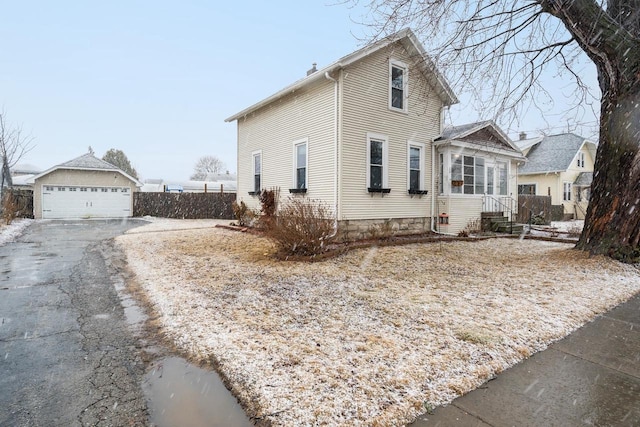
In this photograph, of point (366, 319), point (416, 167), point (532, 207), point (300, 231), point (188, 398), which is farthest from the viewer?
point (532, 207)

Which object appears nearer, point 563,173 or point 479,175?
point 479,175

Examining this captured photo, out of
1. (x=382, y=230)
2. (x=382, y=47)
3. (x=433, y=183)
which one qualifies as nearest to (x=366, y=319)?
→ (x=382, y=230)

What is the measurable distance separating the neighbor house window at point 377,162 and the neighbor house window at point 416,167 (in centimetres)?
133

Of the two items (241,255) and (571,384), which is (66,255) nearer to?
(241,255)

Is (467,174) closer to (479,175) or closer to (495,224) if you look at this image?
(479,175)

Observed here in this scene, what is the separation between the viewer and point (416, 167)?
12.0 metres

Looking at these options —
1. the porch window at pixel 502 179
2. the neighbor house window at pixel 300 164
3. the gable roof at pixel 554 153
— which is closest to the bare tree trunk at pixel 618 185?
the porch window at pixel 502 179

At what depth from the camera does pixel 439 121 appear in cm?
1259

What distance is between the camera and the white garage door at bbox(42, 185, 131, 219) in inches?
846

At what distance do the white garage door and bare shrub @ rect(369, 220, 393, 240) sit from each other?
20038 millimetres

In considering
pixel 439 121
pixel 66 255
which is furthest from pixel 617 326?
pixel 66 255

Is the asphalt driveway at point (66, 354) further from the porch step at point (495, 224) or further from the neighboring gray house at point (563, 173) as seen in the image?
the neighboring gray house at point (563, 173)

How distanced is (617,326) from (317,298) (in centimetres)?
Result: 365

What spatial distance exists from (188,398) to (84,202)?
977 inches
